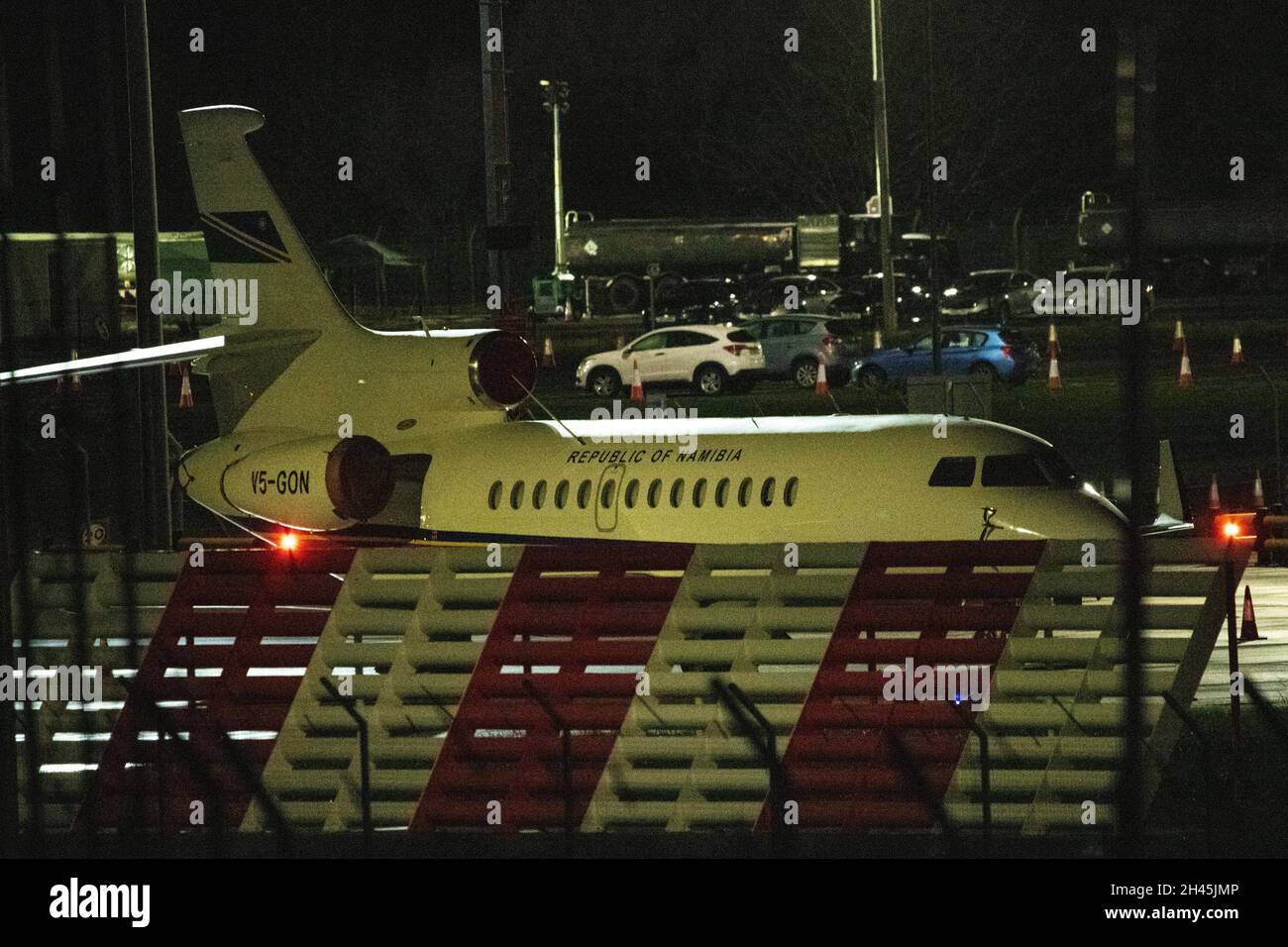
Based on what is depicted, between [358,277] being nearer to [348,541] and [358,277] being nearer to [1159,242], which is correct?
[1159,242]

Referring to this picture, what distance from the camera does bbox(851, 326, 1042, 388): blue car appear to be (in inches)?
1679

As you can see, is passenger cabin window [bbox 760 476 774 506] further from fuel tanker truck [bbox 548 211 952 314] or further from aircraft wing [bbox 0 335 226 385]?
fuel tanker truck [bbox 548 211 952 314]

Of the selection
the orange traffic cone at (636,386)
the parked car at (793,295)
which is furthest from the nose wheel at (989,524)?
the parked car at (793,295)

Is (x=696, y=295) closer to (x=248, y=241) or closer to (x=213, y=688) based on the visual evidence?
(x=248, y=241)

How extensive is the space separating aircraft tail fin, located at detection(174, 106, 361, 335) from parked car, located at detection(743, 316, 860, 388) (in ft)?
79.2

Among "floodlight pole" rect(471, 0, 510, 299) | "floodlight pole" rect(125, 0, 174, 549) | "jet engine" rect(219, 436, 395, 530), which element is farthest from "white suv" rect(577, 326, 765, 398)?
"floodlight pole" rect(125, 0, 174, 549)

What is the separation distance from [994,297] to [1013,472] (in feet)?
130

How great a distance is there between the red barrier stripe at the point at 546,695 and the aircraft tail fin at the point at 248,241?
1080 centimetres

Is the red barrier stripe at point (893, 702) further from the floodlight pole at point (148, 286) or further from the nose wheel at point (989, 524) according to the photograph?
the floodlight pole at point (148, 286)

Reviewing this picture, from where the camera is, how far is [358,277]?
2736 inches


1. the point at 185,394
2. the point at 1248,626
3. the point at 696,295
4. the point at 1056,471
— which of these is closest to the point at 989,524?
the point at 1056,471

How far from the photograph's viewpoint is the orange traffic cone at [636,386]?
4309 centimetres

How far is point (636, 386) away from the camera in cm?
4325
